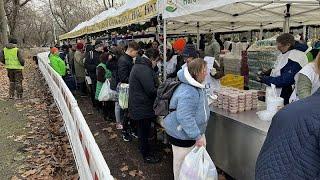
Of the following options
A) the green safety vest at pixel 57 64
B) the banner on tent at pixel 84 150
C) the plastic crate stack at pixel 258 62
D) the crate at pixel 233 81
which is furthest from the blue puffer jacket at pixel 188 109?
the green safety vest at pixel 57 64

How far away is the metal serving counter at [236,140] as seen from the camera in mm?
3941

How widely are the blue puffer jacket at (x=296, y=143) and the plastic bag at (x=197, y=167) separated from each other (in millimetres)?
1909

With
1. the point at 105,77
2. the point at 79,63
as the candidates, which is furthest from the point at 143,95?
the point at 79,63

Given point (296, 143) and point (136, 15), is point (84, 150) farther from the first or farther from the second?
point (136, 15)

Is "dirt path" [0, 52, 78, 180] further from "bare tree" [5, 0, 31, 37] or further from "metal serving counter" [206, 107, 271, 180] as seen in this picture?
"bare tree" [5, 0, 31, 37]

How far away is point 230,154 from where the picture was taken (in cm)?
448

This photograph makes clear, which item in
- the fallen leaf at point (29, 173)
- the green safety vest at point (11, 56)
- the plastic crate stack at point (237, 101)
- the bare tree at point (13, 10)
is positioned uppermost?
the bare tree at point (13, 10)

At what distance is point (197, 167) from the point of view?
3.69 meters

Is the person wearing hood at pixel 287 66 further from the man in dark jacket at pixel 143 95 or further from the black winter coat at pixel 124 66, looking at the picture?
the black winter coat at pixel 124 66

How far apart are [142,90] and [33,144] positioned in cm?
269

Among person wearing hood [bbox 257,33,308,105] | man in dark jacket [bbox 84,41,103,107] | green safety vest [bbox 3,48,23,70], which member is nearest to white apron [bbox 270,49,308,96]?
person wearing hood [bbox 257,33,308,105]

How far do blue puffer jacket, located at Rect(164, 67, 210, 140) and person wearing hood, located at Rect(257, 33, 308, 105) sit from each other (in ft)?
4.53

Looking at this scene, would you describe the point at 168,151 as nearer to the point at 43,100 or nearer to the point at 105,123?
the point at 105,123

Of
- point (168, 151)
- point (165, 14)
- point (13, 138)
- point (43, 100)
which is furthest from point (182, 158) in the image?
point (43, 100)
